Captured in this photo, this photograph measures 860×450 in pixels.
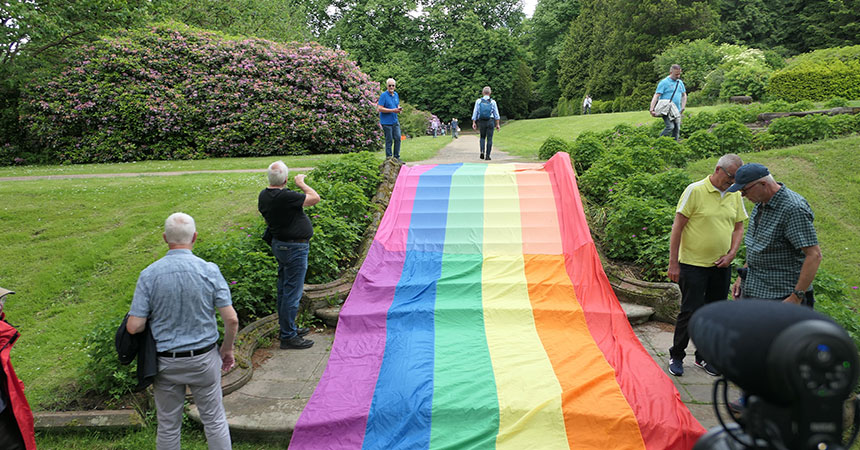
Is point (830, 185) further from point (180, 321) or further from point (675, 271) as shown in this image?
point (180, 321)

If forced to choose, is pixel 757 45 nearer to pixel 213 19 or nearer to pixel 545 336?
pixel 213 19

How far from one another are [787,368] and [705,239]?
329 cm

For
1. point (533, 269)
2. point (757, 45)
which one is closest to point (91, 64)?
point (533, 269)

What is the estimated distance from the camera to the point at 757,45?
34.3 metres

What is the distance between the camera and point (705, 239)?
428 cm

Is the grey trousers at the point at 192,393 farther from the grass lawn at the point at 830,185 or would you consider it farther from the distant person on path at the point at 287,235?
the grass lawn at the point at 830,185

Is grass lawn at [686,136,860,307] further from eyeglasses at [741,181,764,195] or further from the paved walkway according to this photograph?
eyeglasses at [741,181,764,195]

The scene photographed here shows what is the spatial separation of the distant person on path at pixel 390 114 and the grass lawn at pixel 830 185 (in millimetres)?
6014

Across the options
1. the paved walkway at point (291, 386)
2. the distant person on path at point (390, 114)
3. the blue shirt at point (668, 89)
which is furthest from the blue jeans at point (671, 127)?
the paved walkway at point (291, 386)

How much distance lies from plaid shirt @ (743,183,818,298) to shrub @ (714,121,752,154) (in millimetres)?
7508

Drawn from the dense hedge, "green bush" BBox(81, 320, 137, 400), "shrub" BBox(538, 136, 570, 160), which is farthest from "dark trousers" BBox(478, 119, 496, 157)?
the dense hedge

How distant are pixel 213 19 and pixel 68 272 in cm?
2283

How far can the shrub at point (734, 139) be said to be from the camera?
10211mm

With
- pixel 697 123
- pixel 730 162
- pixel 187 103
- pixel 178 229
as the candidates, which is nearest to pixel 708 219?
pixel 730 162
